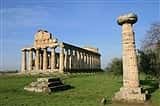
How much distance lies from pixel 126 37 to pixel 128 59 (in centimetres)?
153

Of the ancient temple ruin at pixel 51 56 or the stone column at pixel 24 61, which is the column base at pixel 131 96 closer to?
the ancient temple ruin at pixel 51 56

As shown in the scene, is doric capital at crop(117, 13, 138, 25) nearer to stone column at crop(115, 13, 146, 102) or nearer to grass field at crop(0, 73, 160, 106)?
stone column at crop(115, 13, 146, 102)

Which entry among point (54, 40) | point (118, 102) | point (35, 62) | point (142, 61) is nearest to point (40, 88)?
point (118, 102)

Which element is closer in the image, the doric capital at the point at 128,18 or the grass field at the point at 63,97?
the grass field at the point at 63,97

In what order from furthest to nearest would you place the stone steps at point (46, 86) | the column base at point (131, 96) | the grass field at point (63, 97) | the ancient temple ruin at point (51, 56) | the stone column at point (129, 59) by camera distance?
the ancient temple ruin at point (51, 56), the stone steps at point (46, 86), the stone column at point (129, 59), the column base at point (131, 96), the grass field at point (63, 97)

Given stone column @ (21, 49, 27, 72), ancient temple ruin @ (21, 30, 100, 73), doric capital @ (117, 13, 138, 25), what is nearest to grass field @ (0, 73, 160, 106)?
doric capital @ (117, 13, 138, 25)

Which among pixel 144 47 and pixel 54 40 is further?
pixel 54 40

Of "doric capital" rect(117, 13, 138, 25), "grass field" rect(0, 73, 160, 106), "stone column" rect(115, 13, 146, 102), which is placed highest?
"doric capital" rect(117, 13, 138, 25)

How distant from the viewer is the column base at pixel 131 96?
1746 cm

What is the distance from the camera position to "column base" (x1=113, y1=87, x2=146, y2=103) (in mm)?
17461

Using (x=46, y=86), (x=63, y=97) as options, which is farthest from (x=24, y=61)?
(x=63, y=97)

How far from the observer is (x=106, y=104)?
54.2 feet

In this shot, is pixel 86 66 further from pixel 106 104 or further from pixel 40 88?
pixel 106 104

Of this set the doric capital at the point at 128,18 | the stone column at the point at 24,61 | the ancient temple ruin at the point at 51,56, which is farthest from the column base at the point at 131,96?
the stone column at the point at 24,61
